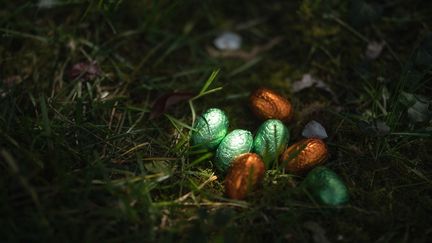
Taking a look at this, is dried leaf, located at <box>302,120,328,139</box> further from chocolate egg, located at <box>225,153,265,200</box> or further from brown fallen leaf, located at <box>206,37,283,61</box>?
brown fallen leaf, located at <box>206,37,283,61</box>

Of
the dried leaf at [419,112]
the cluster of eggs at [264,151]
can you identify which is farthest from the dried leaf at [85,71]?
the dried leaf at [419,112]

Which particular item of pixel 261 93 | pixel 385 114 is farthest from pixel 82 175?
pixel 385 114

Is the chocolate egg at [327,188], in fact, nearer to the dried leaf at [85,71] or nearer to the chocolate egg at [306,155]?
the chocolate egg at [306,155]

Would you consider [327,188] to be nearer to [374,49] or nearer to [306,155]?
[306,155]

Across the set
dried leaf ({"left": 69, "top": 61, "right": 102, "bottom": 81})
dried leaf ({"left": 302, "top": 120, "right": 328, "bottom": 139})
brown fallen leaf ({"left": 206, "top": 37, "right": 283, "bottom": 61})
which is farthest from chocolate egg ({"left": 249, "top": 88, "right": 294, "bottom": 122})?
dried leaf ({"left": 69, "top": 61, "right": 102, "bottom": 81})

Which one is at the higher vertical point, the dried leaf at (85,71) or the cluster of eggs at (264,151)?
the dried leaf at (85,71)

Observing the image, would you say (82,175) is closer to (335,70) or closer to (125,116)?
(125,116)

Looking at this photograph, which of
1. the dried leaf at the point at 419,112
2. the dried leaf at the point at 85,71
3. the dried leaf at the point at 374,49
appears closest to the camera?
the dried leaf at the point at 419,112
